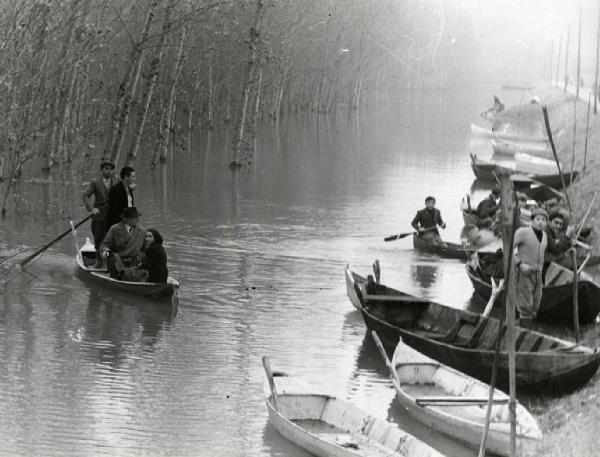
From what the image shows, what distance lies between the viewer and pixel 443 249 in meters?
27.5

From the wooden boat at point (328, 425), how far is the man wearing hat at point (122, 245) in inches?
260

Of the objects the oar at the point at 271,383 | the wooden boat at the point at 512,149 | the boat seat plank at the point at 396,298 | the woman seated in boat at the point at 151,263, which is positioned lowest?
the oar at the point at 271,383

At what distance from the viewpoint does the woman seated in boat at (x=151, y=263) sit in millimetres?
20172

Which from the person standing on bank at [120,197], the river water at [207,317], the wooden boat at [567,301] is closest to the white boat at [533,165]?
the river water at [207,317]

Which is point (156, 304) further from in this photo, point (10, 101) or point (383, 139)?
point (383, 139)

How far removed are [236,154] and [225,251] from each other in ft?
59.5

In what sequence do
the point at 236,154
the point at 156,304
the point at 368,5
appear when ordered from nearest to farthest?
the point at 156,304
the point at 236,154
the point at 368,5

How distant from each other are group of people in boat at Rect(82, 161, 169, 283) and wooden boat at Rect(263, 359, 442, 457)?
20.3 feet

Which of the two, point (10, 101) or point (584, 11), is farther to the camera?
point (584, 11)

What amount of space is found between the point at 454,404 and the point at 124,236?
7987 mm

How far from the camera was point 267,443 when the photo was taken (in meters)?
14.1

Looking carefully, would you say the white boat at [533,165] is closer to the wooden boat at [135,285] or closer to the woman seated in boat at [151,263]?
the wooden boat at [135,285]

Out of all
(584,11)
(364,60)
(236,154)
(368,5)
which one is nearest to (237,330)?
(236,154)

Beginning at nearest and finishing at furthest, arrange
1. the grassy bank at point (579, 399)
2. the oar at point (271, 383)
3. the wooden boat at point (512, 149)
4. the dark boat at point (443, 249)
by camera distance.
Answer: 1. the grassy bank at point (579, 399)
2. the oar at point (271, 383)
3. the dark boat at point (443, 249)
4. the wooden boat at point (512, 149)
